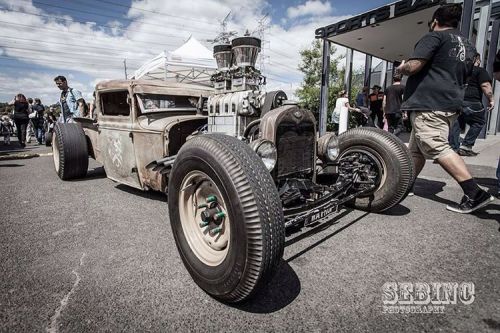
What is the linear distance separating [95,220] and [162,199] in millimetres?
840

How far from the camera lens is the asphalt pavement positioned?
1407 mm

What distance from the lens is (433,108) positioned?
263 centimetres

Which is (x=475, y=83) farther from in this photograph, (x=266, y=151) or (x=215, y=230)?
(x=215, y=230)

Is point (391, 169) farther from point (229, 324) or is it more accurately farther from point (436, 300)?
point (229, 324)

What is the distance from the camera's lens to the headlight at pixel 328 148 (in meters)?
2.64

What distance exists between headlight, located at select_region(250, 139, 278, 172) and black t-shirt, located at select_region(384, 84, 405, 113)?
17.1ft

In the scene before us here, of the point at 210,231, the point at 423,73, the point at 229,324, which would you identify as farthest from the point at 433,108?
the point at 229,324

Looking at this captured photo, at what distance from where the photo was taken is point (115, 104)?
3748mm

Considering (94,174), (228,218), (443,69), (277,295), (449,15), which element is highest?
(449,15)

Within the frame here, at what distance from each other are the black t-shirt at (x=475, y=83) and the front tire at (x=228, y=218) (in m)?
4.74

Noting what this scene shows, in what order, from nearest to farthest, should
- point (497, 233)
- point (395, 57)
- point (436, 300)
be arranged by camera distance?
point (436, 300) → point (497, 233) → point (395, 57)

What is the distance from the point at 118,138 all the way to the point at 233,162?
8.57 feet

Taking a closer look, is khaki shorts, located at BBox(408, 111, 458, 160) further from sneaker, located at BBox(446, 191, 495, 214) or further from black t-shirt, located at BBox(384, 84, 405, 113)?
black t-shirt, located at BBox(384, 84, 405, 113)

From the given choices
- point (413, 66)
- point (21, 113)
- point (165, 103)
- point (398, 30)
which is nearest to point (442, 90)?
point (413, 66)
